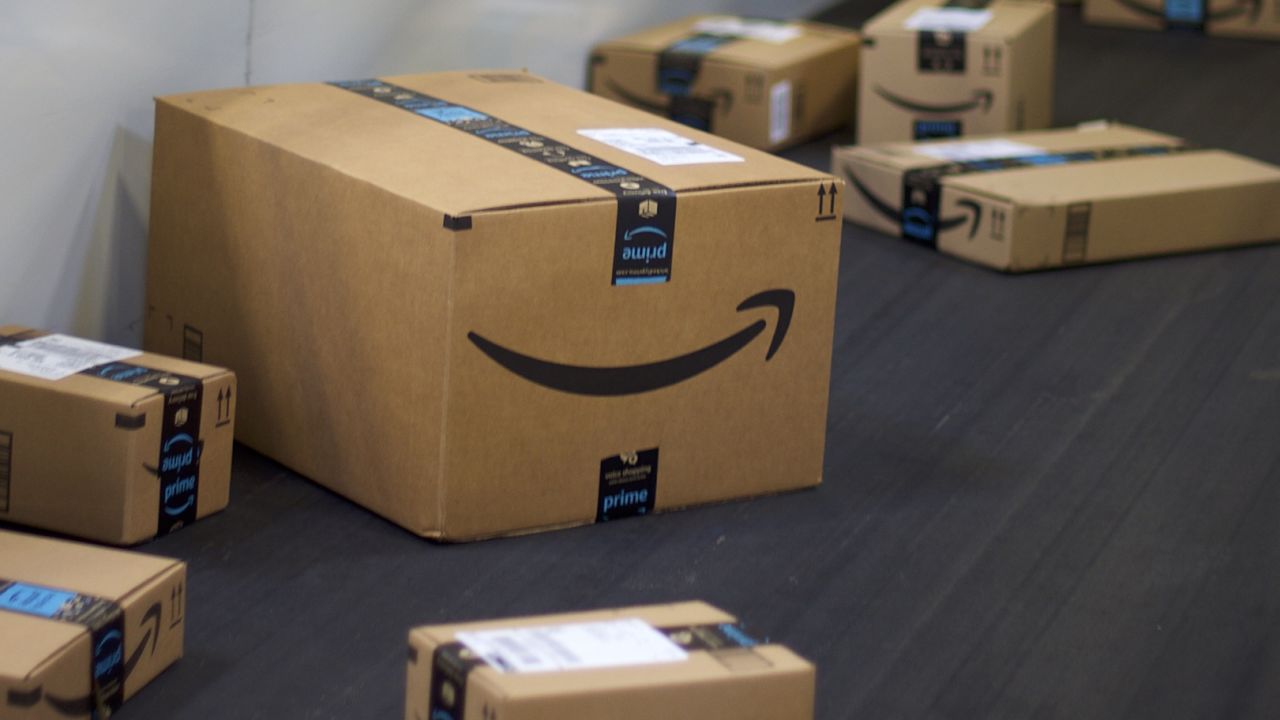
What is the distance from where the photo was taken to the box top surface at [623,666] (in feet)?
3.37

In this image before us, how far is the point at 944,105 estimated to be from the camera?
3.11 metres

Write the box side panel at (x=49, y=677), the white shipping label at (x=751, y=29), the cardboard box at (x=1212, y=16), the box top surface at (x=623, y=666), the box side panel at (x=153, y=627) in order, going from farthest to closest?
the cardboard box at (x=1212, y=16)
the white shipping label at (x=751, y=29)
the box side panel at (x=153, y=627)
the box side panel at (x=49, y=677)
the box top surface at (x=623, y=666)

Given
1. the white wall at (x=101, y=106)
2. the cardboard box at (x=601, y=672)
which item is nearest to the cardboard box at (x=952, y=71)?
the white wall at (x=101, y=106)

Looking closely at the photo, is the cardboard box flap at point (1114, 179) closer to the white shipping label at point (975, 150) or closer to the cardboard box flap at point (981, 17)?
the white shipping label at point (975, 150)

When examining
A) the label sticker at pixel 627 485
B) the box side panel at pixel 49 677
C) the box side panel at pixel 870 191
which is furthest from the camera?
the box side panel at pixel 870 191

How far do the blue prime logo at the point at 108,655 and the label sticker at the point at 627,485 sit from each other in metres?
0.55

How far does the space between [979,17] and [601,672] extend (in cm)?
241

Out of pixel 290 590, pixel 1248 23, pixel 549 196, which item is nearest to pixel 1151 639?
pixel 549 196

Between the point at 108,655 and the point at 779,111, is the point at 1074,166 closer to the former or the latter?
the point at 779,111

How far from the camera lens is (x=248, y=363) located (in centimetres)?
176

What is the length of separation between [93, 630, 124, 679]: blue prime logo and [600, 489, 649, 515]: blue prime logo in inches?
22.0

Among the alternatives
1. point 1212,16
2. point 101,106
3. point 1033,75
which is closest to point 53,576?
point 101,106

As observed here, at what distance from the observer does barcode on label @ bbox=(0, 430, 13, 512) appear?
1558 mm

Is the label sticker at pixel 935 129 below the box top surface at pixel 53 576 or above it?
above
